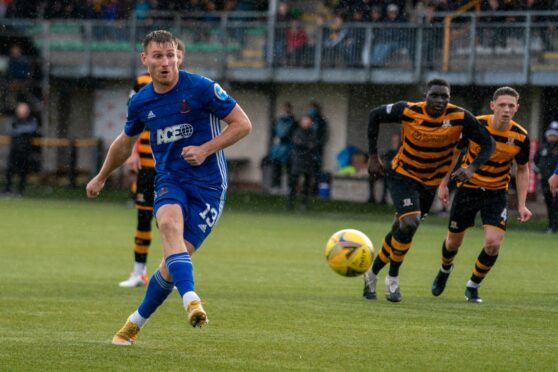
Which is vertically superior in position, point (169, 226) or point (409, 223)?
point (169, 226)

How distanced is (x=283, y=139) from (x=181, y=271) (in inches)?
962

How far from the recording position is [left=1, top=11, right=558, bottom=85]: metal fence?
26828 mm

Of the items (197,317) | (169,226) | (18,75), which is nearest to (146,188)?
(169,226)

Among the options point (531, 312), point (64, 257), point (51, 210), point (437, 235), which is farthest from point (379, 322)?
point (51, 210)

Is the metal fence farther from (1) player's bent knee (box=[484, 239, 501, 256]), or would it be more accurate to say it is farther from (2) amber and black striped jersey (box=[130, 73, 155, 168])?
(2) amber and black striped jersey (box=[130, 73, 155, 168])

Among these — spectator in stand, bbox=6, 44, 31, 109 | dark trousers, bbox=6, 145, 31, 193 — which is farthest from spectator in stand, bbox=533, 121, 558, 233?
spectator in stand, bbox=6, 44, 31, 109

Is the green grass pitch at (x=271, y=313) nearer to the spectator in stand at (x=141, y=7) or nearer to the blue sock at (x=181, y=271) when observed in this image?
the blue sock at (x=181, y=271)

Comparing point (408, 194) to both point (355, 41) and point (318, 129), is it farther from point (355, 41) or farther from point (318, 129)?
point (318, 129)

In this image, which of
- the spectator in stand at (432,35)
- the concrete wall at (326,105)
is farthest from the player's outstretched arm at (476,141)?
the concrete wall at (326,105)

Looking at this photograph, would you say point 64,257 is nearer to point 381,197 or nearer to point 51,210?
point 51,210

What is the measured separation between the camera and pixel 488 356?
8.27 metres

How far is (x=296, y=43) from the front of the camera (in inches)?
1208

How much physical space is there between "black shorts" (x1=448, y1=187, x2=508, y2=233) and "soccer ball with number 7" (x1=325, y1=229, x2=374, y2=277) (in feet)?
4.80

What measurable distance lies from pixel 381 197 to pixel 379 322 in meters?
21.6
